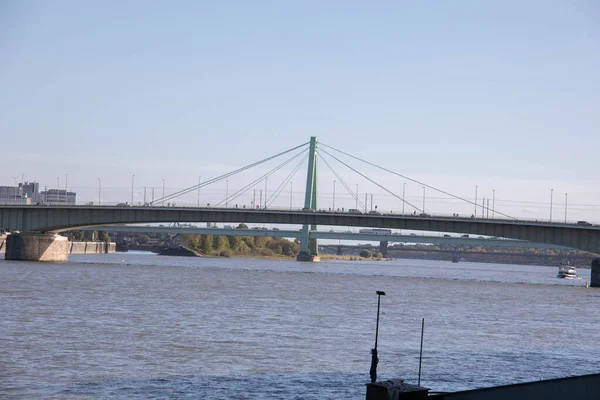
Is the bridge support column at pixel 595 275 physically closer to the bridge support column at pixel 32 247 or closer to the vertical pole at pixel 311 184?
the vertical pole at pixel 311 184

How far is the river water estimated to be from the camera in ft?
86.4

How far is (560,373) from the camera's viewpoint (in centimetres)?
3177

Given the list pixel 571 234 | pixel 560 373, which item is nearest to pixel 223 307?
pixel 560 373

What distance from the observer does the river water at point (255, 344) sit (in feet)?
86.4

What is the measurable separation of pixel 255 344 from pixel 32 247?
85352mm

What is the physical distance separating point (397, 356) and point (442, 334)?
9.70 metres

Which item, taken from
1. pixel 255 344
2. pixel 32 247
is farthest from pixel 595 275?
pixel 255 344

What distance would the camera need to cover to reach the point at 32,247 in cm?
11488

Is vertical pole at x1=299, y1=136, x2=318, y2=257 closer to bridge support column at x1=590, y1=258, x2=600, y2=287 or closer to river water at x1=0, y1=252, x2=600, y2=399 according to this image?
bridge support column at x1=590, y1=258, x2=600, y2=287

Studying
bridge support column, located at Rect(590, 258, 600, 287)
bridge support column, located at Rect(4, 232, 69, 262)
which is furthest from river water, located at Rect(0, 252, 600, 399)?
bridge support column, located at Rect(590, 258, 600, 287)

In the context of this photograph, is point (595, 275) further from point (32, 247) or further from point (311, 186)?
point (32, 247)

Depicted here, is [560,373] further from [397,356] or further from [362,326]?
[362,326]

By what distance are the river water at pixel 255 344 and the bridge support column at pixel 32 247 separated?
50.9 meters

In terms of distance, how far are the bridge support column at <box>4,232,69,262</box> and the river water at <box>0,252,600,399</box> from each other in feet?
167
